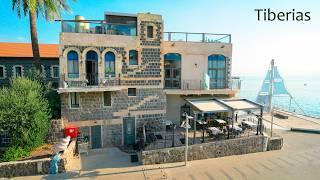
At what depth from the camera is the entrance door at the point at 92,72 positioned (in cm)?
1805

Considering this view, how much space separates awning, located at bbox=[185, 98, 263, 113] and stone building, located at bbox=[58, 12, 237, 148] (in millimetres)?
1769

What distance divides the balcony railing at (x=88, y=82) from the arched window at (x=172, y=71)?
16.9ft

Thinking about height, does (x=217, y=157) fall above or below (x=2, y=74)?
below

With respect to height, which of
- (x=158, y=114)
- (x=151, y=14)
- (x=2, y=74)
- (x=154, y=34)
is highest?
(x=151, y=14)

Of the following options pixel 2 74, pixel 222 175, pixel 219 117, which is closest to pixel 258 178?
pixel 222 175

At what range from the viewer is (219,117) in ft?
74.0

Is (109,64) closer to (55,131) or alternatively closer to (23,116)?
(55,131)

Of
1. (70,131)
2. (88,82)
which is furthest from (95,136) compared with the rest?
(88,82)

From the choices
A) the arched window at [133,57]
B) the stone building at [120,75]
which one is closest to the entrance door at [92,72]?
the stone building at [120,75]

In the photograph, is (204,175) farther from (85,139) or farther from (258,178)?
(85,139)

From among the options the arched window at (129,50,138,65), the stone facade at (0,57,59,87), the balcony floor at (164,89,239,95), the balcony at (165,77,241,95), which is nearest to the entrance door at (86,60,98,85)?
the arched window at (129,50,138,65)

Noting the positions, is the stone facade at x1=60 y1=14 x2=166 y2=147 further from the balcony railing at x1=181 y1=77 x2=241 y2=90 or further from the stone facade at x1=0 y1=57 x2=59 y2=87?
the stone facade at x1=0 y1=57 x2=59 y2=87

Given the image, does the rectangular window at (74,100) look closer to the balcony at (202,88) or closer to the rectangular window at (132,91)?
the rectangular window at (132,91)

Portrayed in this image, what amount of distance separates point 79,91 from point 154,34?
7.80 meters
